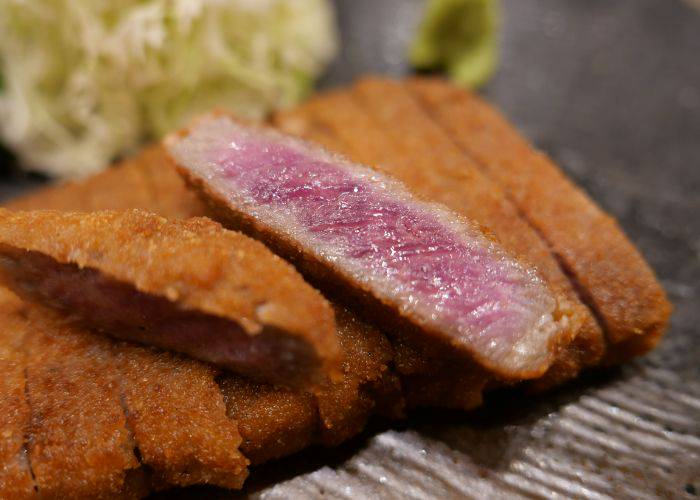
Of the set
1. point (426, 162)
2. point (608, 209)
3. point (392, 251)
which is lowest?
point (608, 209)

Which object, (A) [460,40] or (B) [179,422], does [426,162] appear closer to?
(B) [179,422]

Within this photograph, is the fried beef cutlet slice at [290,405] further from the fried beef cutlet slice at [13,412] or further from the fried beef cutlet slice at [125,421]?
the fried beef cutlet slice at [13,412]

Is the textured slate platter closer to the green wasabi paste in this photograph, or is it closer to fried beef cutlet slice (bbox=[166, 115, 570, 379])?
the green wasabi paste

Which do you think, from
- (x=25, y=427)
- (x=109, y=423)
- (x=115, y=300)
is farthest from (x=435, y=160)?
(x=25, y=427)

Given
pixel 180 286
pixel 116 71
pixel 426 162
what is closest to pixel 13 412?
pixel 180 286

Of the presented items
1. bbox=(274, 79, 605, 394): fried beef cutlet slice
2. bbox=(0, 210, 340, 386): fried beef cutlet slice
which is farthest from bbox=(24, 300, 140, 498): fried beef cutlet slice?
bbox=(274, 79, 605, 394): fried beef cutlet slice

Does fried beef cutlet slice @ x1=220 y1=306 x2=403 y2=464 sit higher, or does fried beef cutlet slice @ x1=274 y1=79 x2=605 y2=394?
fried beef cutlet slice @ x1=274 y1=79 x2=605 y2=394

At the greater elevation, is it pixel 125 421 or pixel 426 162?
pixel 426 162
